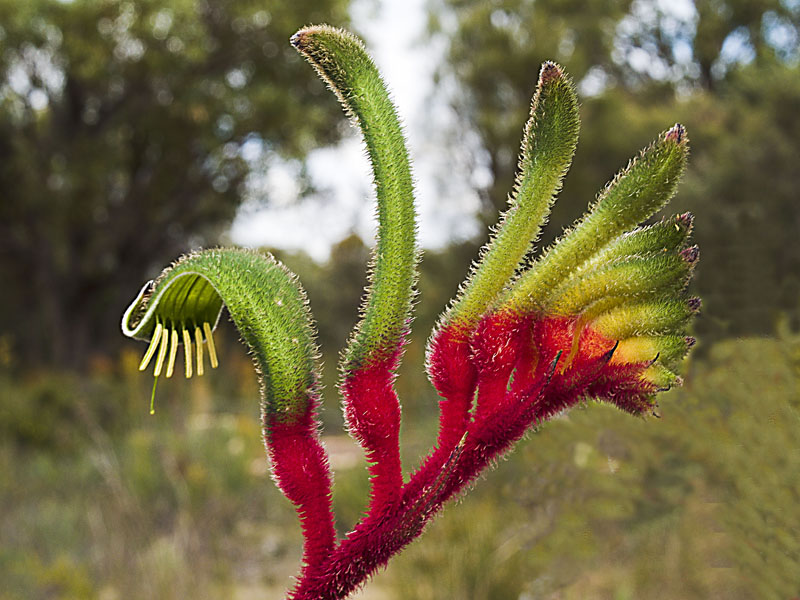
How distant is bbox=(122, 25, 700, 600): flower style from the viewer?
1.27ft

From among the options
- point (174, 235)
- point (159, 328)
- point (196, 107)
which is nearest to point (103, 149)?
point (196, 107)

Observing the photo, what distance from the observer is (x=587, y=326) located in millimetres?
424

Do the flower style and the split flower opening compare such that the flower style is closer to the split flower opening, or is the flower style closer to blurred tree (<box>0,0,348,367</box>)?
the split flower opening

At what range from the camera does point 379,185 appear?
0.38 metres

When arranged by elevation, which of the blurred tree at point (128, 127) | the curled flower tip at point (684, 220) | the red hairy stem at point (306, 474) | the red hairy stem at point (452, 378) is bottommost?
the red hairy stem at point (306, 474)

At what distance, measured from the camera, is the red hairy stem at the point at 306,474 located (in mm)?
406

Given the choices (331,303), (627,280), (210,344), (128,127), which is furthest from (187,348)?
(331,303)

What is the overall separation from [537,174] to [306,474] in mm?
209

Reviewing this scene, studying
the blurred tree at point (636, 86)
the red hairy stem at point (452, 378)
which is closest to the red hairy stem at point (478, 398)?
the red hairy stem at point (452, 378)

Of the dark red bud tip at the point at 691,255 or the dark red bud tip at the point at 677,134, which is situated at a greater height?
the dark red bud tip at the point at 677,134

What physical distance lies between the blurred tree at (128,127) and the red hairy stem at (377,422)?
31.3 ft

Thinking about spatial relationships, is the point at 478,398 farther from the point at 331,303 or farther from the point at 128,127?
the point at 331,303

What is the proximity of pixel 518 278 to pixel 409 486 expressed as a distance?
0.42ft

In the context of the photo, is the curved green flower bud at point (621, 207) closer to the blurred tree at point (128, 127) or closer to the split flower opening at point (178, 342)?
the split flower opening at point (178, 342)
